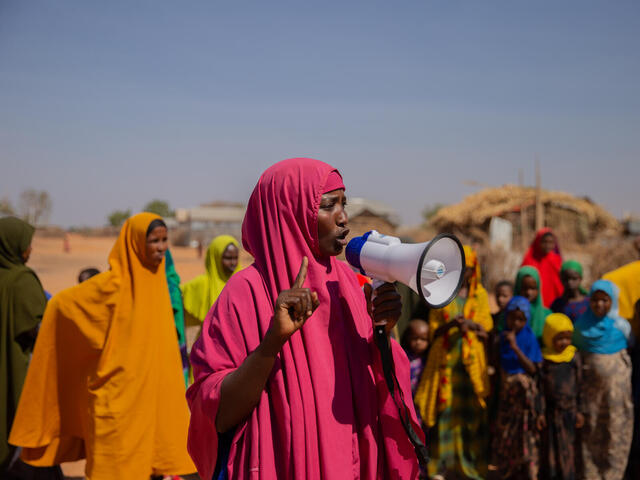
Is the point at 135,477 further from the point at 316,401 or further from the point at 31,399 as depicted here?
the point at 316,401

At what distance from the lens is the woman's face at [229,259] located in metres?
5.02

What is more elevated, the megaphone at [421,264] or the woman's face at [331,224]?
the woman's face at [331,224]

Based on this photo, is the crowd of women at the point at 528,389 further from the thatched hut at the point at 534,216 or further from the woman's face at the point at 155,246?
the thatched hut at the point at 534,216

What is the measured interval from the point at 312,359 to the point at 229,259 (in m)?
3.44

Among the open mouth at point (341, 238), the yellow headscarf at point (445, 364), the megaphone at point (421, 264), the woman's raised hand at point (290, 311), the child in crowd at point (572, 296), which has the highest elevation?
the open mouth at point (341, 238)

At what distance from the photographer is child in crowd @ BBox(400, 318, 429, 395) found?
4250 millimetres

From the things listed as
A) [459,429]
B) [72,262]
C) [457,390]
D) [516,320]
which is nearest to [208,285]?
[457,390]

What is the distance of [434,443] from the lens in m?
4.38

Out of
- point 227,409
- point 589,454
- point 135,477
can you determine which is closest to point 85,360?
point 135,477

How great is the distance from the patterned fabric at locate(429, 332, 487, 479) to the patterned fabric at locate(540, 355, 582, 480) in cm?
52

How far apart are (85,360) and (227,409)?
8.53ft

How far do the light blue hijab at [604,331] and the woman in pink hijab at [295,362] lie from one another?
301 cm

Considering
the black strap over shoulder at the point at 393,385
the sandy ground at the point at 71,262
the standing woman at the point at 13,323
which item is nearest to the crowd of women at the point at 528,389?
the black strap over shoulder at the point at 393,385

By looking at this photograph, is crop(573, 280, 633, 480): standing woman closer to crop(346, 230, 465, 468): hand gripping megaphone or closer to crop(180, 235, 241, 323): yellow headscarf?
crop(346, 230, 465, 468): hand gripping megaphone
